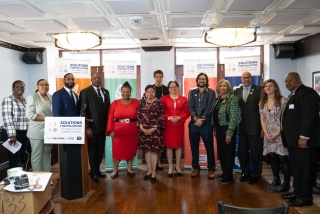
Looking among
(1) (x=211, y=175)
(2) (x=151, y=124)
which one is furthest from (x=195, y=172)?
(2) (x=151, y=124)

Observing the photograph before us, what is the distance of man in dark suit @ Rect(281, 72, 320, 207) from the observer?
298 centimetres

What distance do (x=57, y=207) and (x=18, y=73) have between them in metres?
3.81

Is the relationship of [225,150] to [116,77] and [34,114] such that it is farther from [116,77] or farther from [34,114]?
[34,114]

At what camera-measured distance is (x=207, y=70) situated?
16.3 feet

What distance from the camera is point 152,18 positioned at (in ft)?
12.1

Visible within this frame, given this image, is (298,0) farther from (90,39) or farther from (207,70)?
(90,39)

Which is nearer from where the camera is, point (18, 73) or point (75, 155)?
point (75, 155)

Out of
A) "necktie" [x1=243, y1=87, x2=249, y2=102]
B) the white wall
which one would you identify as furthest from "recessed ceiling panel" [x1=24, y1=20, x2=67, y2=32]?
"necktie" [x1=243, y1=87, x2=249, y2=102]

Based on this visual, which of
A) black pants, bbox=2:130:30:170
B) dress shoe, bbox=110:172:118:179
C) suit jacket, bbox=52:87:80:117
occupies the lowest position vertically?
dress shoe, bbox=110:172:118:179

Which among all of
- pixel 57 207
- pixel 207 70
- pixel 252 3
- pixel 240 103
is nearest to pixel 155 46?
pixel 207 70

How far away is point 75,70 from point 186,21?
235 cm

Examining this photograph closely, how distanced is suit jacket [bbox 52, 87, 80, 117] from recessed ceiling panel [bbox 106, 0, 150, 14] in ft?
4.02

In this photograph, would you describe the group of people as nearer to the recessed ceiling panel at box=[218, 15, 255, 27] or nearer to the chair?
the recessed ceiling panel at box=[218, 15, 255, 27]

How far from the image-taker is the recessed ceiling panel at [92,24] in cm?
370
